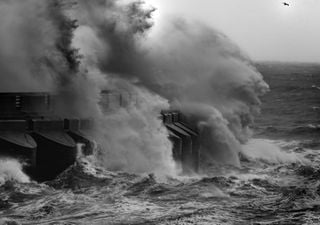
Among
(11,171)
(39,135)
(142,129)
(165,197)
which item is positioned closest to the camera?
(165,197)

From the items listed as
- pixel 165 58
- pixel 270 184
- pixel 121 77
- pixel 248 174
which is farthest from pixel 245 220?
pixel 165 58

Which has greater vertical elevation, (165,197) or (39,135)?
(39,135)

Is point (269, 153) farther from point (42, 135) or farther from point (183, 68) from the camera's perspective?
point (42, 135)

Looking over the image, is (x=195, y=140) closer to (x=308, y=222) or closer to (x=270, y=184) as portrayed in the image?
(x=270, y=184)

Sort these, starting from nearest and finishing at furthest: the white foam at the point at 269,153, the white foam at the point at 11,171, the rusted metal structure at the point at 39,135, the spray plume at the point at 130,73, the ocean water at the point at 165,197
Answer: the ocean water at the point at 165,197, the white foam at the point at 11,171, the rusted metal structure at the point at 39,135, the spray plume at the point at 130,73, the white foam at the point at 269,153

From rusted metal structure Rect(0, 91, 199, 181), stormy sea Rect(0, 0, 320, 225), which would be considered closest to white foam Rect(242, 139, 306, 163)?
stormy sea Rect(0, 0, 320, 225)

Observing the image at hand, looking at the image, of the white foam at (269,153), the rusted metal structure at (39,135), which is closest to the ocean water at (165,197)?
the rusted metal structure at (39,135)

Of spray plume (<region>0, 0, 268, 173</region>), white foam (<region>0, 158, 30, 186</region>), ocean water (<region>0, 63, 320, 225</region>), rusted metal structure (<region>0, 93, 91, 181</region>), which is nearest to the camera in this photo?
ocean water (<region>0, 63, 320, 225</region>)

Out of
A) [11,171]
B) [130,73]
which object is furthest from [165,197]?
[130,73]

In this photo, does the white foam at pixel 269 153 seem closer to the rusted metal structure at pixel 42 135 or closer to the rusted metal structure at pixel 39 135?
the rusted metal structure at pixel 42 135

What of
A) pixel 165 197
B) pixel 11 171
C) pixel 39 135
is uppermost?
pixel 39 135

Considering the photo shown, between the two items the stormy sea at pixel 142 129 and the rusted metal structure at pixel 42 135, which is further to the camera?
the rusted metal structure at pixel 42 135

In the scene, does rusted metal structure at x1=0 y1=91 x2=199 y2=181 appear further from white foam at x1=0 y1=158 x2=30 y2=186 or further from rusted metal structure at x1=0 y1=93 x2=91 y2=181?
white foam at x1=0 y1=158 x2=30 y2=186

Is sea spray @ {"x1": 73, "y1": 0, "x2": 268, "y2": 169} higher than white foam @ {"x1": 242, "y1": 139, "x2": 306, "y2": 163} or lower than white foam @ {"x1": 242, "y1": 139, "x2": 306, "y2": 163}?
higher
